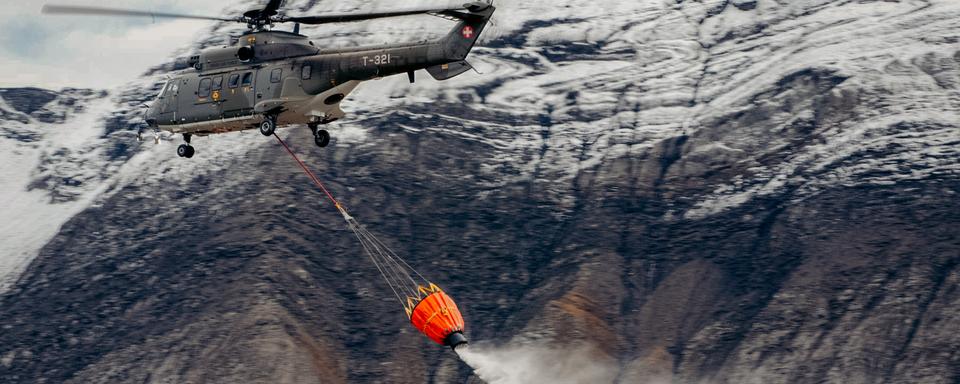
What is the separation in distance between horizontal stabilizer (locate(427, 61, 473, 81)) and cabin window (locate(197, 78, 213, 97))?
28.7ft

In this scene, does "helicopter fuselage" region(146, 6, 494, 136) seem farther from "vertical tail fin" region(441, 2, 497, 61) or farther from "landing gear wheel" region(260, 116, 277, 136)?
"landing gear wheel" region(260, 116, 277, 136)

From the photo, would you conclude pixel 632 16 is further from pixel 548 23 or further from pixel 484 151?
pixel 484 151

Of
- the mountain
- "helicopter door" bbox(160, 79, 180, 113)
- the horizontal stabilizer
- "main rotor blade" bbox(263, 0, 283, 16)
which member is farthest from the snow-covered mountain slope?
the horizontal stabilizer

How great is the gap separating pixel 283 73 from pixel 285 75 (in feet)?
0.42

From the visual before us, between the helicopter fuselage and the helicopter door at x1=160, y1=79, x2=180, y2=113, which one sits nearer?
the helicopter fuselage

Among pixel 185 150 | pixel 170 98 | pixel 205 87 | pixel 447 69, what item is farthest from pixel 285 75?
pixel 447 69

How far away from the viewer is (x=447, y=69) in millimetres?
47156

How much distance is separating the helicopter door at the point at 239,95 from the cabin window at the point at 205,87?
0.90 metres

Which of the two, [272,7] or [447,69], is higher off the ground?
[272,7]

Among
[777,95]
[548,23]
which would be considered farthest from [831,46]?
[548,23]

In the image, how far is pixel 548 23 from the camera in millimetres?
136625

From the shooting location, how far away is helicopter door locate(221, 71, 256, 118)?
4944cm

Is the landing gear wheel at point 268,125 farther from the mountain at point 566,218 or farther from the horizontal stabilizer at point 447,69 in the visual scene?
the mountain at point 566,218

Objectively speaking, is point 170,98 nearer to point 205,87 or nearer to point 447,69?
point 205,87
